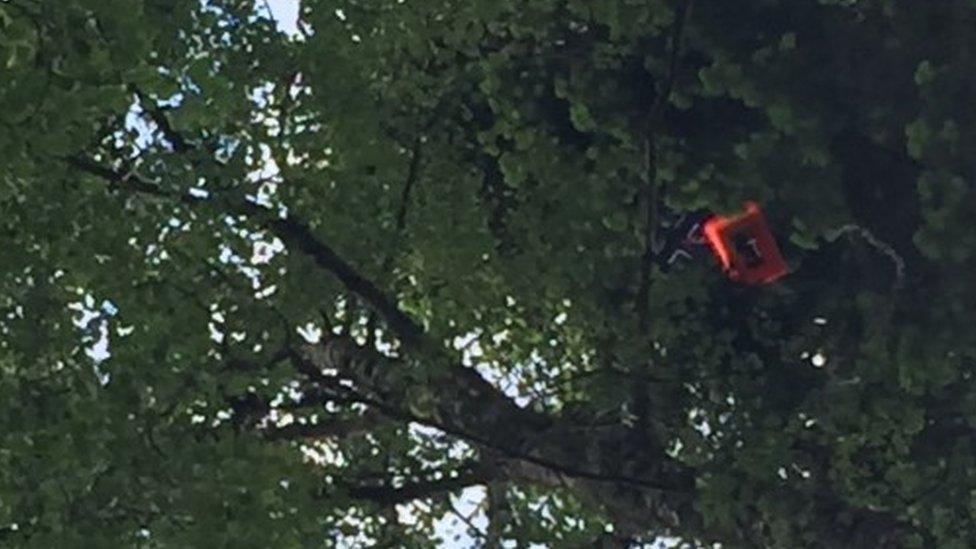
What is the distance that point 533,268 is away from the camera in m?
13.1

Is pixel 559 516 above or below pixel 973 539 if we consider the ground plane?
above

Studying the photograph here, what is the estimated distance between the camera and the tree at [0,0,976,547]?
408 inches

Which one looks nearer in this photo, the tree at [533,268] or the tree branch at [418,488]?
the tree at [533,268]

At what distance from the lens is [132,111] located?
11.8 meters

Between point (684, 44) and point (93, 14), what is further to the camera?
point (684, 44)

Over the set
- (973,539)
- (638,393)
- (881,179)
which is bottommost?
(973,539)

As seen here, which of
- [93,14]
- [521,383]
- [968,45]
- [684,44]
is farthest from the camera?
[521,383]

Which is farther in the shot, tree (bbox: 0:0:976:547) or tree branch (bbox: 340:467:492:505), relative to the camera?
tree branch (bbox: 340:467:492:505)

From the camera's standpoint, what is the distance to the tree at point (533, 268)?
10375 millimetres

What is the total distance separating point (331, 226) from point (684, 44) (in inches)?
120

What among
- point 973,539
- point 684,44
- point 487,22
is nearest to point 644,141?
point 684,44

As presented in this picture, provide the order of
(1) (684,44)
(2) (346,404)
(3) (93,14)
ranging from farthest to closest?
1. (2) (346,404)
2. (1) (684,44)
3. (3) (93,14)

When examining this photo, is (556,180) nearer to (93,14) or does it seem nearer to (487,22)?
(487,22)

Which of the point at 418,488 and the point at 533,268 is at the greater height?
the point at 533,268
